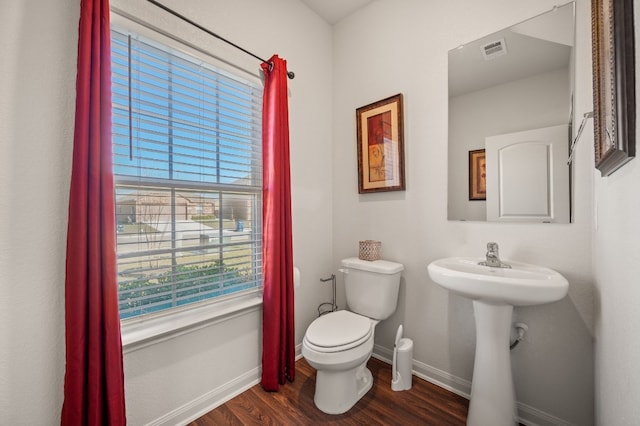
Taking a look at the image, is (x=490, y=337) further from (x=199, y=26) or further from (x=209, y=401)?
(x=199, y=26)

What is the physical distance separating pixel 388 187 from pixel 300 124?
84 centimetres

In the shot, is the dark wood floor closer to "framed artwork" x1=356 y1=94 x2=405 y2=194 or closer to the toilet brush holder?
the toilet brush holder

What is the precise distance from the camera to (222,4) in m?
1.66

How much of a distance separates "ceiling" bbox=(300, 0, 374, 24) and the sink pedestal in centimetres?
230

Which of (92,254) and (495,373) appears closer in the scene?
(92,254)

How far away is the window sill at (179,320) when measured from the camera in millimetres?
1317

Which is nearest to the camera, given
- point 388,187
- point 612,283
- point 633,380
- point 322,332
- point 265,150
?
point 633,380

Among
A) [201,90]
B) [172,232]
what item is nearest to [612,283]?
[172,232]

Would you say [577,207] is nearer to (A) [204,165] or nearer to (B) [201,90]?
(A) [204,165]

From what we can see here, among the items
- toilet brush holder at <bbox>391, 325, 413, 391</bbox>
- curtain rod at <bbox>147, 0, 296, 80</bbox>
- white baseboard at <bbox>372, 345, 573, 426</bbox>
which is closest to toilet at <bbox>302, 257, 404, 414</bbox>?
toilet brush holder at <bbox>391, 325, 413, 391</bbox>

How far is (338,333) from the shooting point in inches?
61.8

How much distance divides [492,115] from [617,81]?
1.05m

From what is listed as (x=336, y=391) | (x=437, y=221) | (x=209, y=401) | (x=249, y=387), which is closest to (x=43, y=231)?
(x=209, y=401)

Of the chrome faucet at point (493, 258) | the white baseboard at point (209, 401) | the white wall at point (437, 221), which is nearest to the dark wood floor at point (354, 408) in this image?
the white baseboard at point (209, 401)
